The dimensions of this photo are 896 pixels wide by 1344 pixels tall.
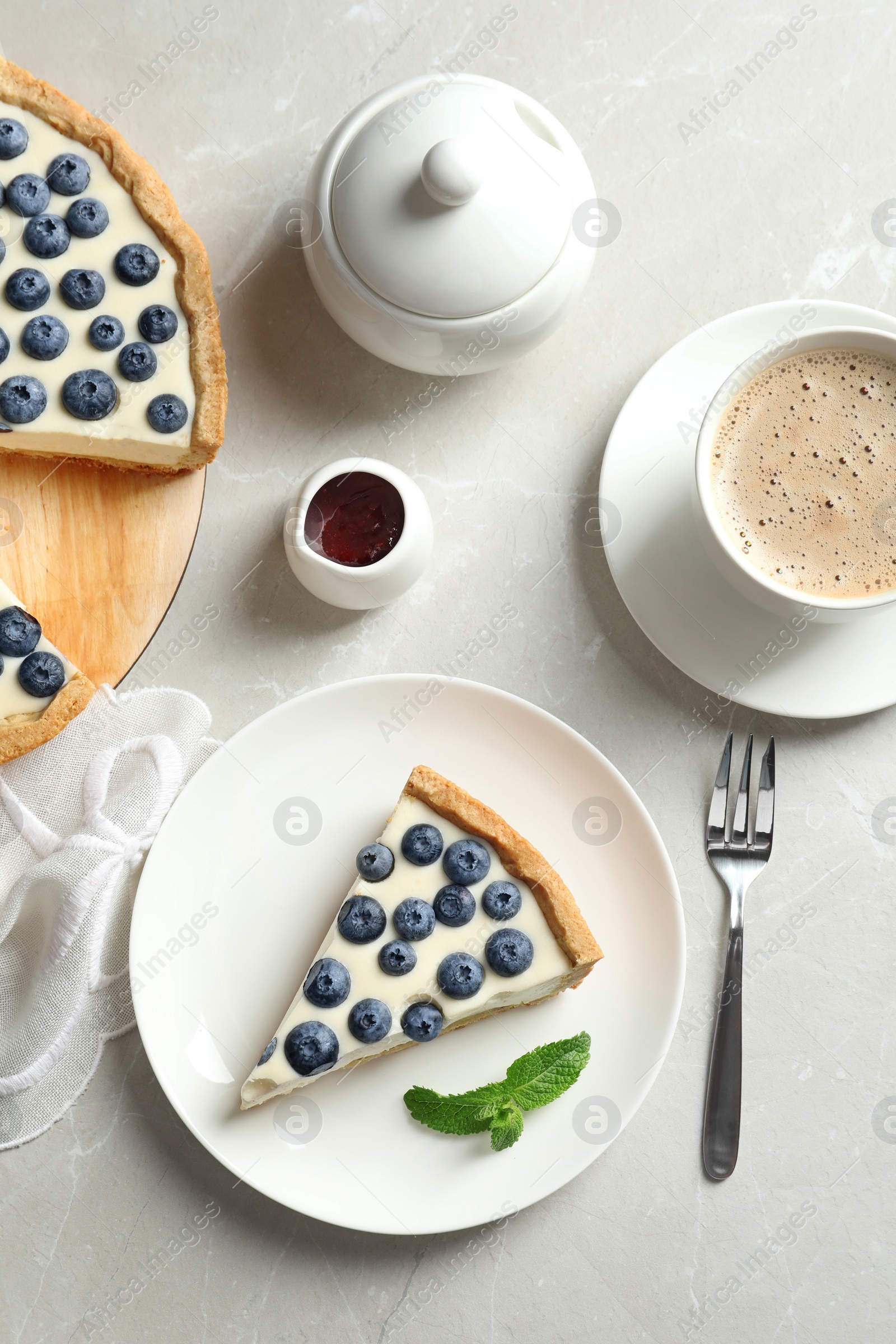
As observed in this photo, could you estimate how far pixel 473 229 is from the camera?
176 cm

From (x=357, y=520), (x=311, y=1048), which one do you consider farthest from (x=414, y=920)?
(x=357, y=520)

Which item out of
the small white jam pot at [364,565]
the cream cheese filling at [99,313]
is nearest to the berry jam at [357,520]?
the small white jam pot at [364,565]

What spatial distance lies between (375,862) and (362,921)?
119mm

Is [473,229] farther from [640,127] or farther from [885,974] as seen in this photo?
[885,974]

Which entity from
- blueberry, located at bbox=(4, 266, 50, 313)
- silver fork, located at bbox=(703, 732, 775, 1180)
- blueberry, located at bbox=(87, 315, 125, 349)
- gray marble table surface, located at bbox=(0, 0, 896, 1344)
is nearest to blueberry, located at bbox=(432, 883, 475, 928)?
gray marble table surface, located at bbox=(0, 0, 896, 1344)

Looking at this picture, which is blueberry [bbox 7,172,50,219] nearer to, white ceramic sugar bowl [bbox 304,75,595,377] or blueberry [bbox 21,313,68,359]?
blueberry [bbox 21,313,68,359]

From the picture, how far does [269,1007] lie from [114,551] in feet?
3.41

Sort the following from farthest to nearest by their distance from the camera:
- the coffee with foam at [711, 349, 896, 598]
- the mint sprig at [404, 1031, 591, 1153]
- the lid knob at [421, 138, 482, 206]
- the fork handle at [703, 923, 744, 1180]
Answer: the fork handle at [703, 923, 744, 1180] < the mint sprig at [404, 1031, 591, 1153] < the coffee with foam at [711, 349, 896, 598] < the lid knob at [421, 138, 482, 206]

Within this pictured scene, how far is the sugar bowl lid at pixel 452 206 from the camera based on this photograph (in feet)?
5.75

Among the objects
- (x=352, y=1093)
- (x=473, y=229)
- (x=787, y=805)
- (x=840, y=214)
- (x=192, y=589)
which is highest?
(x=840, y=214)

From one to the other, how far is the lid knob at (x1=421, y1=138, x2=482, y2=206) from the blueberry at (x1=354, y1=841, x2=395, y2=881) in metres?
1.25

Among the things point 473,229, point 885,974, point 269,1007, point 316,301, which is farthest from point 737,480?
point 269,1007

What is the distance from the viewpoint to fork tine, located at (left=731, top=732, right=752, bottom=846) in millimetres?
2166

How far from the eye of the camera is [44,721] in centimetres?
199
